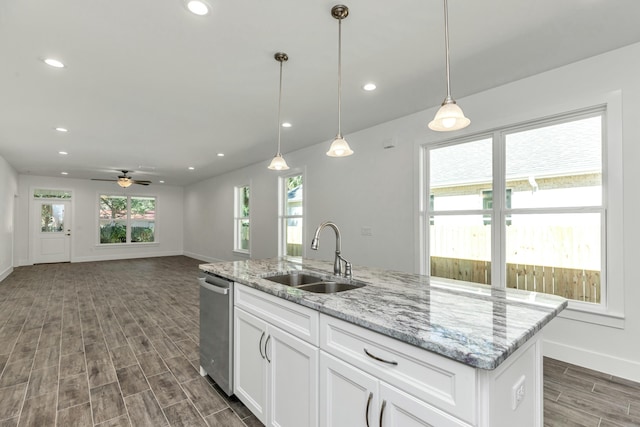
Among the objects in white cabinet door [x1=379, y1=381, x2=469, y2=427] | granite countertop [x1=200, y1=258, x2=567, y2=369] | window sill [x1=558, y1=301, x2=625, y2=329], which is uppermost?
granite countertop [x1=200, y1=258, x2=567, y2=369]

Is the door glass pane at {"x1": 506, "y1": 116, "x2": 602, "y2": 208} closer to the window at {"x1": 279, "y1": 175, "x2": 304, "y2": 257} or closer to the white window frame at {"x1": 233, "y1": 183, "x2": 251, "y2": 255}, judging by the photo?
the window at {"x1": 279, "y1": 175, "x2": 304, "y2": 257}

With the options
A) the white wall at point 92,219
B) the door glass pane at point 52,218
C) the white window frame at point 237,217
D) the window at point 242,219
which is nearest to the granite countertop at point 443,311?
the window at point 242,219

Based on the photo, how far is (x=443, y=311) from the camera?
1.36 metres

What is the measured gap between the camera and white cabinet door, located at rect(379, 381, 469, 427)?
1007 millimetres

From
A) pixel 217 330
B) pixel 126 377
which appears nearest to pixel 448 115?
pixel 217 330

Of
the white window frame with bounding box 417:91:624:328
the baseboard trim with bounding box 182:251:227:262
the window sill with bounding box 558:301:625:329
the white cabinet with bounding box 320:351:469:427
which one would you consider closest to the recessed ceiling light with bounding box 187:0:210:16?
the white cabinet with bounding box 320:351:469:427

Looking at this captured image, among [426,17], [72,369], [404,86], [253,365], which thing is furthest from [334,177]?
[72,369]

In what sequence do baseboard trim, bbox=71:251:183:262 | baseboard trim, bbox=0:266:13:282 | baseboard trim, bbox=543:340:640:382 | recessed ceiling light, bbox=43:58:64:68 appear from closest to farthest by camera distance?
baseboard trim, bbox=543:340:640:382, recessed ceiling light, bbox=43:58:64:68, baseboard trim, bbox=0:266:13:282, baseboard trim, bbox=71:251:183:262

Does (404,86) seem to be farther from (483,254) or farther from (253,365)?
(253,365)

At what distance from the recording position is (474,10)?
6.62 ft

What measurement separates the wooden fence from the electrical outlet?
2147 millimetres

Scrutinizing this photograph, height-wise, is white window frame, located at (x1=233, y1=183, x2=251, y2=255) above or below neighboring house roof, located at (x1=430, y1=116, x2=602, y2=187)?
below

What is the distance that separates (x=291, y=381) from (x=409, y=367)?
0.79m

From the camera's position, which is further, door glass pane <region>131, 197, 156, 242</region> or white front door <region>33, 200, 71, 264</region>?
door glass pane <region>131, 197, 156, 242</region>
